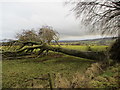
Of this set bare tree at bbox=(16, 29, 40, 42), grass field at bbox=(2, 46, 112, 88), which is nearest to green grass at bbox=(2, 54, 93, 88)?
grass field at bbox=(2, 46, 112, 88)

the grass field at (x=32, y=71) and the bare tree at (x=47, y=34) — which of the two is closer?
the grass field at (x=32, y=71)

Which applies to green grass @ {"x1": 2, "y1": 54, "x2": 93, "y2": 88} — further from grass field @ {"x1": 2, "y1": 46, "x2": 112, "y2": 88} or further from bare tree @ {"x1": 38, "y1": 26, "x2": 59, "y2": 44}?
bare tree @ {"x1": 38, "y1": 26, "x2": 59, "y2": 44}

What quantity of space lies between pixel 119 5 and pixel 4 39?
1238cm

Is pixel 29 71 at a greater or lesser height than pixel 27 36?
lesser

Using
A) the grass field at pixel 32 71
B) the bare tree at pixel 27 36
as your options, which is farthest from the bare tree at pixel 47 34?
the grass field at pixel 32 71

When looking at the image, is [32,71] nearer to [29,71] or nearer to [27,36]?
[29,71]

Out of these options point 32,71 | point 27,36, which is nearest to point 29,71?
point 32,71

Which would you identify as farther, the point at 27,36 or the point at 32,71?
the point at 27,36

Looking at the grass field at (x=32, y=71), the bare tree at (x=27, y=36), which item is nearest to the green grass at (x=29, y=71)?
the grass field at (x=32, y=71)

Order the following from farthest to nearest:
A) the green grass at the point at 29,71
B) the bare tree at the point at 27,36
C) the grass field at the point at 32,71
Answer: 1. the bare tree at the point at 27,36
2. the green grass at the point at 29,71
3. the grass field at the point at 32,71

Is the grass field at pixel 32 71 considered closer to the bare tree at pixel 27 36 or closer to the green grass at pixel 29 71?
the green grass at pixel 29 71

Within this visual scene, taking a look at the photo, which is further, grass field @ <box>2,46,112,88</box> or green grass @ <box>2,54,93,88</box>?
green grass @ <box>2,54,93,88</box>

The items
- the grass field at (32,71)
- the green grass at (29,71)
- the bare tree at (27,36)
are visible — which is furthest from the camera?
the bare tree at (27,36)

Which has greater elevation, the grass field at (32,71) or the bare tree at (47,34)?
the bare tree at (47,34)
